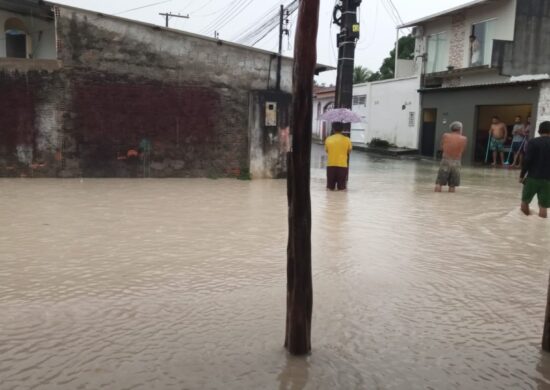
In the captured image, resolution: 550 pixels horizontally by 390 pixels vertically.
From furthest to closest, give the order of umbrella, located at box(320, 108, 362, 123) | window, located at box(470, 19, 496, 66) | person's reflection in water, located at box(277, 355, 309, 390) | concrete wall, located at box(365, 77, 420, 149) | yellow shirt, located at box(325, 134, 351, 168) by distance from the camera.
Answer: concrete wall, located at box(365, 77, 420, 149) → window, located at box(470, 19, 496, 66) → umbrella, located at box(320, 108, 362, 123) → yellow shirt, located at box(325, 134, 351, 168) → person's reflection in water, located at box(277, 355, 309, 390)

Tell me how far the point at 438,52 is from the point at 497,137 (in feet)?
23.9

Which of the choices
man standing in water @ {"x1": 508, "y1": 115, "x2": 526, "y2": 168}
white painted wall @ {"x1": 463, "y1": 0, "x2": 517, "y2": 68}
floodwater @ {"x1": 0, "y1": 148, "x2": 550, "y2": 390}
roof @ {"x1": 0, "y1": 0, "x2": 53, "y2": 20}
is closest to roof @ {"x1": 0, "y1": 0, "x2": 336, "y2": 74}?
roof @ {"x1": 0, "y1": 0, "x2": 53, "y2": 20}

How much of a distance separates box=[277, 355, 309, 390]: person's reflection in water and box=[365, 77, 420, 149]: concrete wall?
80.2ft

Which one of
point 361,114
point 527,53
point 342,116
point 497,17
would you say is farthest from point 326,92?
point 527,53

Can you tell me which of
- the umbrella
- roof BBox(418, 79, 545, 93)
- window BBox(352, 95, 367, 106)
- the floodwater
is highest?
roof BBox(418, 79, 545, 93)

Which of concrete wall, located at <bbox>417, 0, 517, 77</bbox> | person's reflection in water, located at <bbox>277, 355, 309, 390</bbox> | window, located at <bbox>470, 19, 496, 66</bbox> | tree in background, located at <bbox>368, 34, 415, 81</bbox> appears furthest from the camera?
tree in background, located at <bbox>368, 34, 415, 81</bbox>

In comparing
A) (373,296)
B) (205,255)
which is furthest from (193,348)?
(205,255)

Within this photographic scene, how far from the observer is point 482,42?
76.1 ft

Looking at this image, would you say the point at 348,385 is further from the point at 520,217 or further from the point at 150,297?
the point at 520,217

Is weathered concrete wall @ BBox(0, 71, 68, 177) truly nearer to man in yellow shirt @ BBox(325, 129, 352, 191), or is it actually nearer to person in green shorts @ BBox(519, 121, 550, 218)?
man in yellow shirt @ BBox(325, 129, 352, 191)

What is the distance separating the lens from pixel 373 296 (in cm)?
479

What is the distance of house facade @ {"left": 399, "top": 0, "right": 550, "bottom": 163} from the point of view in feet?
67.8

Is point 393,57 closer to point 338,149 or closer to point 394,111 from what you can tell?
point 394,111

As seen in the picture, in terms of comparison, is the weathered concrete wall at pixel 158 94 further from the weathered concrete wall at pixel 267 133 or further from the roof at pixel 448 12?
the roof at pixel 448 12
